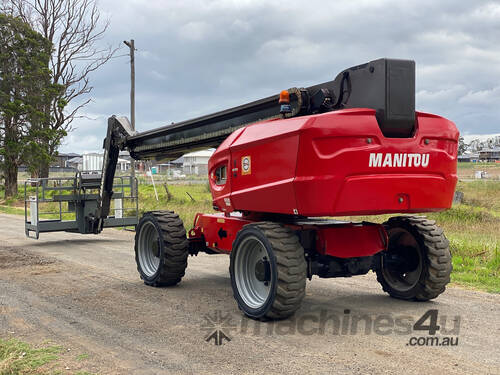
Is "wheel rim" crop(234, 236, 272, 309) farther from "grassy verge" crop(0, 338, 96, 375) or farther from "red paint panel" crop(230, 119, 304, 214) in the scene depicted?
"grassy verge" crop(0, 338, 96, 375)

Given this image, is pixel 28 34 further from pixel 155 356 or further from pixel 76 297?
pixel 155 356

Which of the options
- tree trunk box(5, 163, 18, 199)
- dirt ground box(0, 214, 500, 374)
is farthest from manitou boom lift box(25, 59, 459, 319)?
tree trunk box(5, 163, 18, 199)

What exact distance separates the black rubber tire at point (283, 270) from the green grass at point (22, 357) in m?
2.23

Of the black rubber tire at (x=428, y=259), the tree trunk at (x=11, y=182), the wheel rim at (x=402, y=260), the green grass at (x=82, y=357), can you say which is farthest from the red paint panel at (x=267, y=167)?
the tree trunk at (x=11, y=182)

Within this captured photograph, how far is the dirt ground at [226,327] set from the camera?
5.01 meters

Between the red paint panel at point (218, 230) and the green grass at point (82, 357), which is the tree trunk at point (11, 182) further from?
the green grass at point (82, 357)

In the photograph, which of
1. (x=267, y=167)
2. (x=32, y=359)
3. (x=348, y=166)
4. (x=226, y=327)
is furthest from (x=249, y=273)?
(x=32, y=359)

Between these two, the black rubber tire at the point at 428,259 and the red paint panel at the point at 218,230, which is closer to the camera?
the black rubber tire at the point at 428,259

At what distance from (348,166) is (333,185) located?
251 mm

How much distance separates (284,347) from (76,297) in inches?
145

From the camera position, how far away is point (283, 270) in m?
5.94

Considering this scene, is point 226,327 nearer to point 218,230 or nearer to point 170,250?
point 218,230

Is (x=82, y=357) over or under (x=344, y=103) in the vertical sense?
under

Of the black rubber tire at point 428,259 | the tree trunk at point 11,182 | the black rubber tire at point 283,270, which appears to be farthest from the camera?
the tree trunk at point 11,182
